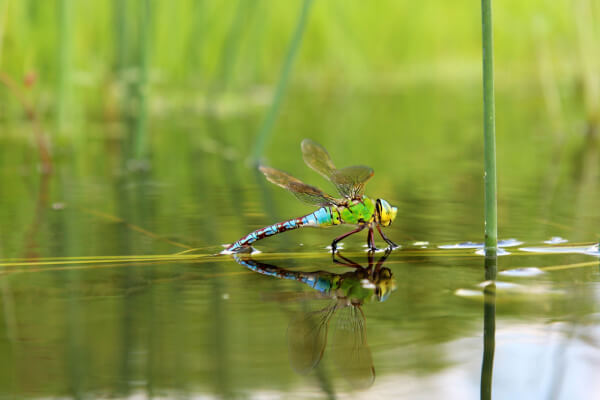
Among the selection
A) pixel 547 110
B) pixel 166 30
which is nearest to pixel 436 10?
pixel 547 110

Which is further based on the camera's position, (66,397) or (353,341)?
(353,341)

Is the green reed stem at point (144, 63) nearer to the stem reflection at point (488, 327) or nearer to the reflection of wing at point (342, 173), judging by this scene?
the reflection of wing at point (342, 173)

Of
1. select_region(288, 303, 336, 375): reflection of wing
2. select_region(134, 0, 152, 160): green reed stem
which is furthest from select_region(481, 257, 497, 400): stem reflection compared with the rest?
select_region(134, 0, 152, 160): green reed stem

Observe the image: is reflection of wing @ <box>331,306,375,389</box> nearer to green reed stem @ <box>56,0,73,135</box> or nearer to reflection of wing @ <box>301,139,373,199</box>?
reflection of wing @ <box>301,139,373,199</box>

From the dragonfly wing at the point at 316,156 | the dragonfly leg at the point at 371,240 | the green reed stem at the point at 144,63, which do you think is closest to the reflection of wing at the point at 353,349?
the dragonfly leg at the point at 371,240

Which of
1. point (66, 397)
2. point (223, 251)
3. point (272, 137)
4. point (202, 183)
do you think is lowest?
point (66, 397)

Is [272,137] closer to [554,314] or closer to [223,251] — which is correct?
[223,251]
